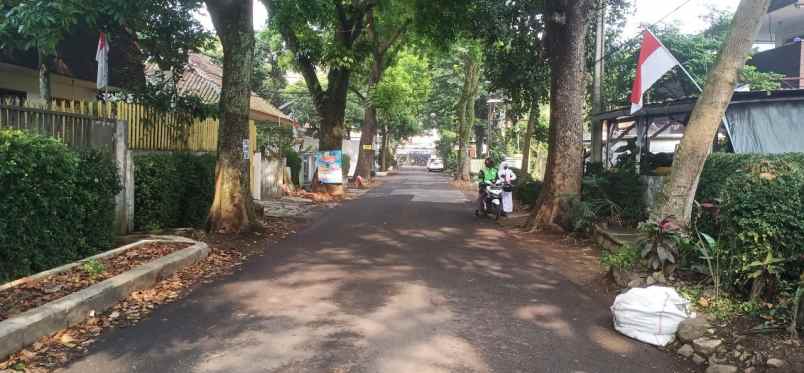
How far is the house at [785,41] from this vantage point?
2081cm

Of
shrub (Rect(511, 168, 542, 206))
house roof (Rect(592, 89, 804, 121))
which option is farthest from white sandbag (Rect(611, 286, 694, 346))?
shrub (Rect(511, 168, 542, 206))

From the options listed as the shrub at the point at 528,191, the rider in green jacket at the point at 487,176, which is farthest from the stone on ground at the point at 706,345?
the shrub at the point at 528,191

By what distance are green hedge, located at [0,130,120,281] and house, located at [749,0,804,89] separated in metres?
18.2

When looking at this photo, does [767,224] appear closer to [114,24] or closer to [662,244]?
[662,244]

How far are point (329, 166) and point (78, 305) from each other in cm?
Result: 1859

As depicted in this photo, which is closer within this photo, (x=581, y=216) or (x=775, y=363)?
(x=775, y=363)

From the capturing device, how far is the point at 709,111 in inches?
286

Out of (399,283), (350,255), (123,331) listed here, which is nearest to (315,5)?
(350,255)

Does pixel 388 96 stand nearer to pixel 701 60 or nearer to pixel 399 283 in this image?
pixel 701 60

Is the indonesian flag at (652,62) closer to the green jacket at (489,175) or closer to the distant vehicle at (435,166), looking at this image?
the green jacket at (489,175)

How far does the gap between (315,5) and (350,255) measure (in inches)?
355

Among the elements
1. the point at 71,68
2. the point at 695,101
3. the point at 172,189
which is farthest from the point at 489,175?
the point at 71,68

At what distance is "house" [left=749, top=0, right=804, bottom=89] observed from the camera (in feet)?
68.3

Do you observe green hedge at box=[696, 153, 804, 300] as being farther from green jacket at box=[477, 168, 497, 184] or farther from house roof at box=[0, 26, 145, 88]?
house roof at box=[0, 26, 145, 88]
